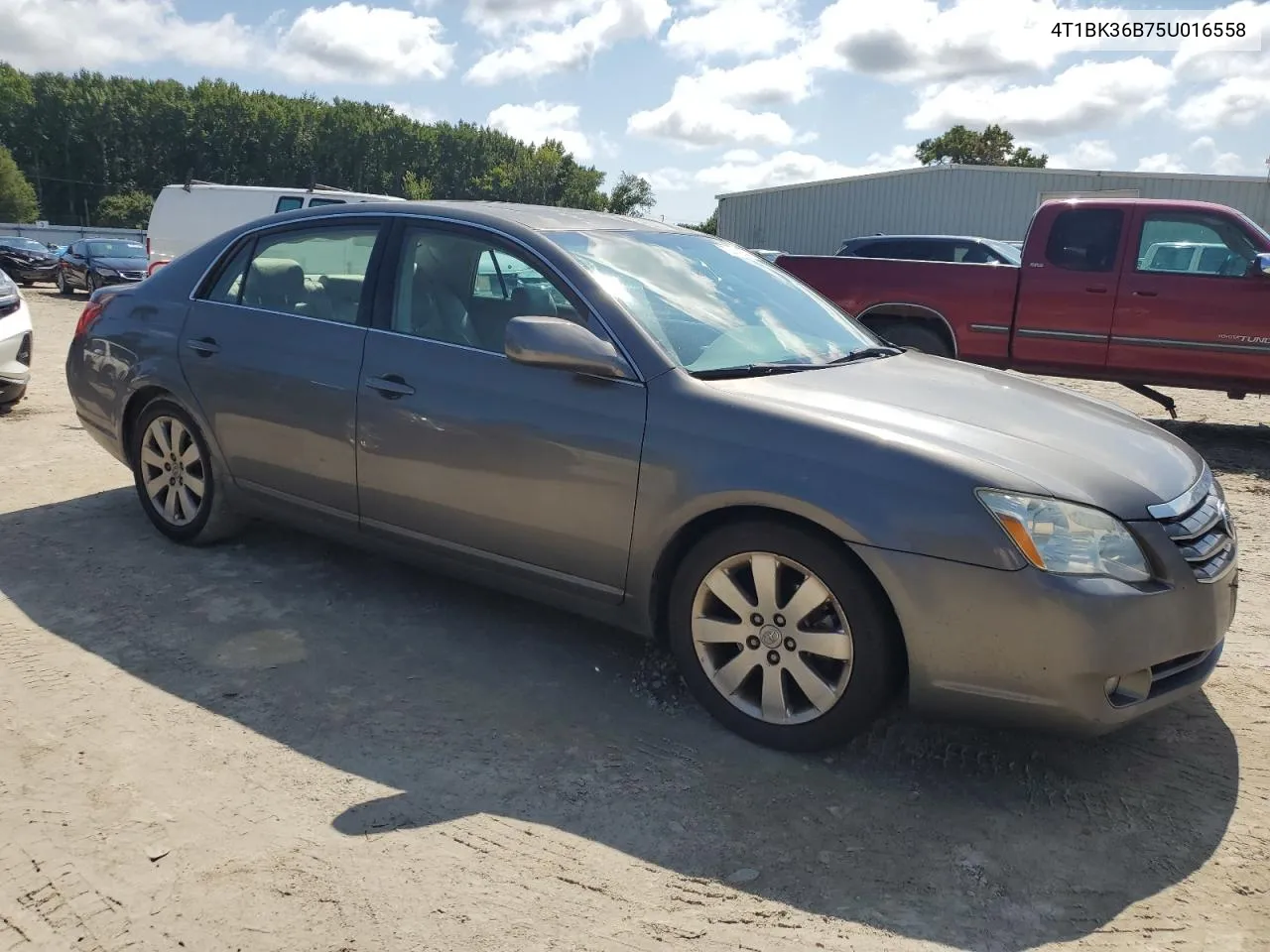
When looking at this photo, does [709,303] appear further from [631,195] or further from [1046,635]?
[631,195]

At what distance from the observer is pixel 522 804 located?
9.51 ft

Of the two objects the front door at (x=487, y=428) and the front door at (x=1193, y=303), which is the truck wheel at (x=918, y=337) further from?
the front door at (x=487, y=428)

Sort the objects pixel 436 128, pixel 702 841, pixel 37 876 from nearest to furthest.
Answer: pixel 37 876, pixel 702 841, pixel 436 128

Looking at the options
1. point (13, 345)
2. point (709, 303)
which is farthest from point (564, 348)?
point (13, 345)

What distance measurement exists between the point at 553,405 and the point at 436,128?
10241 cm

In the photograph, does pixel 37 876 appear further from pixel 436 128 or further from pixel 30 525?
pixel 436 128

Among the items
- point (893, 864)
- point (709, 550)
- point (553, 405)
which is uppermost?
point (553, 405)

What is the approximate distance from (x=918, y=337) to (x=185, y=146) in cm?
9283

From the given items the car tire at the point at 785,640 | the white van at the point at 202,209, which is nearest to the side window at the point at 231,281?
the car tire at the point at 785,640

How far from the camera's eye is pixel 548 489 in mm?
3502

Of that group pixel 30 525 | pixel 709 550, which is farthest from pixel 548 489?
pixel 30 525

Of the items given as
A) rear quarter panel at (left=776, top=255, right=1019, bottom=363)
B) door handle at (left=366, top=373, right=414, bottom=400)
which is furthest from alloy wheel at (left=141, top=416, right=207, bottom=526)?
rear quarter panel at (left=776, top=255, right=1019, bottom=363)

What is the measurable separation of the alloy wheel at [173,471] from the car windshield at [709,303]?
2.14 m

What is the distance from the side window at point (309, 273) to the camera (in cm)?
420
